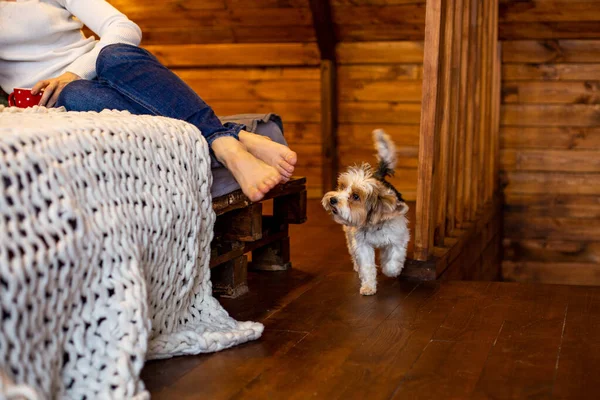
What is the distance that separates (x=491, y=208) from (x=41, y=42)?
2.63 meters

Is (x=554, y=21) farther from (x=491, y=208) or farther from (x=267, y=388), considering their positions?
(x=267, y=388)

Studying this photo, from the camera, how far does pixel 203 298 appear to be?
1886mm

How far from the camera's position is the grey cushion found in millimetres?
2100

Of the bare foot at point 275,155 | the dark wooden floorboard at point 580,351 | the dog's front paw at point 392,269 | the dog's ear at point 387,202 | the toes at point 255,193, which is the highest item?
the bare foot at point 275,155

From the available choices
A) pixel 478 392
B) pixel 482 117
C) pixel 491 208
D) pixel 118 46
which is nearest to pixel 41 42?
pixel 118 46

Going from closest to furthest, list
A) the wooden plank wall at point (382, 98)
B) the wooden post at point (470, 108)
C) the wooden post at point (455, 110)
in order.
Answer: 1. the wooden post at point (455, 110)
2. the wooden post at point (470, 108)
3. the wooden plank wall at point (382, 98)

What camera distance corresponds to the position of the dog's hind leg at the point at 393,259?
2.43m

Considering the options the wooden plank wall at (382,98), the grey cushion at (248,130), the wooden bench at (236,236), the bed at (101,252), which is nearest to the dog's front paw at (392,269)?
the wooden bench at (236,236)

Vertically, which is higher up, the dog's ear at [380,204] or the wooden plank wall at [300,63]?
the wooden plank wall at [300,63]

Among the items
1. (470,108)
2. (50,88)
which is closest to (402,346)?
(50,88)

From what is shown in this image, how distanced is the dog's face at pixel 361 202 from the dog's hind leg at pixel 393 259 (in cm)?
12

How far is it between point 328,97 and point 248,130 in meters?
2.37

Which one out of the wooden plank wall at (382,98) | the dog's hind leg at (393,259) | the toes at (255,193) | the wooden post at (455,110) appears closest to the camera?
the toes at (255,193)

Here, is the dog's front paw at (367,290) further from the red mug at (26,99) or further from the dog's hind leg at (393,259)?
the red mug at (26,99)
